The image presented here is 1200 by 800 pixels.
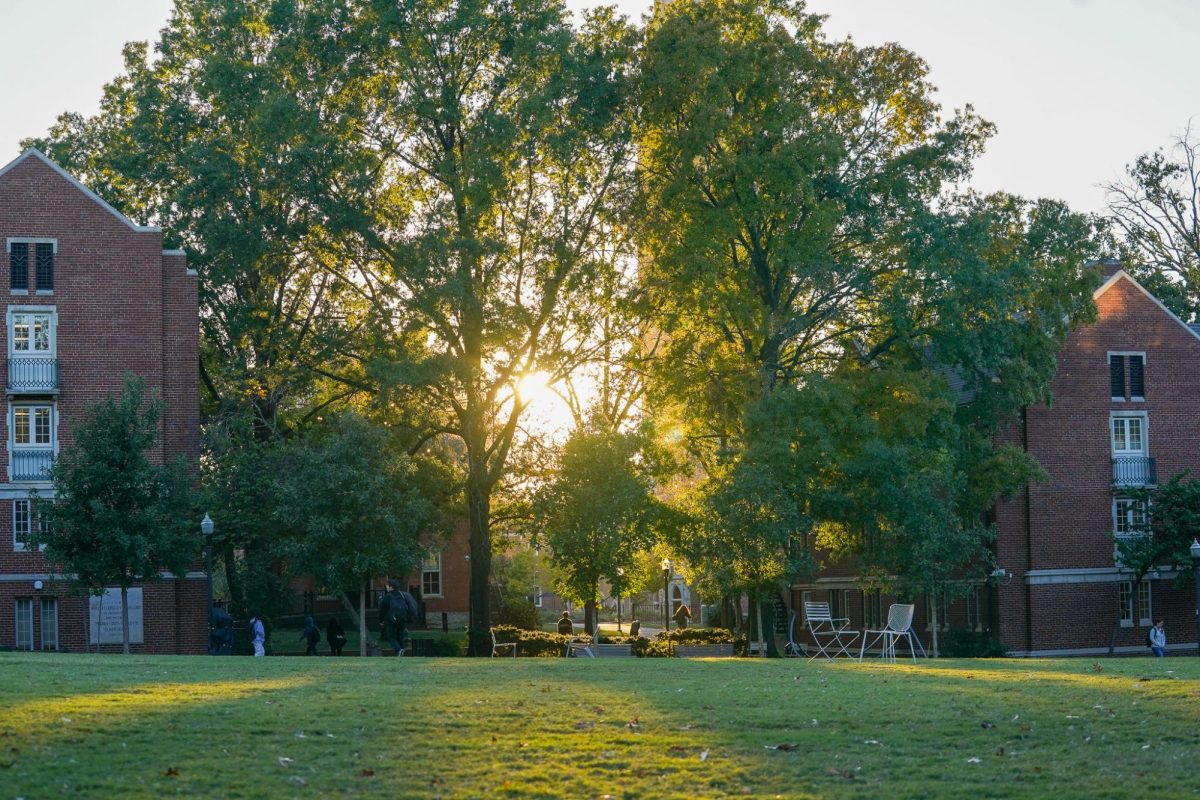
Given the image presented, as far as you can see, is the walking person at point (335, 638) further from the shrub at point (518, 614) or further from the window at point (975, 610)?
Answer: the window at point (975, 610)

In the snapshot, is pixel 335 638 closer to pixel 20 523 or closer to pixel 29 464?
pixel 20 523

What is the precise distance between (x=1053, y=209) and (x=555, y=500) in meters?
18.9

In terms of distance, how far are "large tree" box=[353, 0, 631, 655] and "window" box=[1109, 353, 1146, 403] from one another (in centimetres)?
1987

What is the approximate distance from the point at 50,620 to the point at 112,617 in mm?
1912

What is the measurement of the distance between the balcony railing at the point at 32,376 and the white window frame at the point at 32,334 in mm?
188

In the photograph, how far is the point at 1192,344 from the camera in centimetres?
5562

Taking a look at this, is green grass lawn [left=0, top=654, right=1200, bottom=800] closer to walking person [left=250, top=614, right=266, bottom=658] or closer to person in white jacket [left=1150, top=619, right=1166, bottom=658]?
walking person [left=250, top=614, right=266, bottom=658]

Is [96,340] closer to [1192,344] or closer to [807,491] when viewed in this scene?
[807,491]

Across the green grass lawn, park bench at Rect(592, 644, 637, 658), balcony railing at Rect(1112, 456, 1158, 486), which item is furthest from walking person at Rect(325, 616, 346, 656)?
the green grass lawn

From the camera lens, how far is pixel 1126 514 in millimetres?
54719

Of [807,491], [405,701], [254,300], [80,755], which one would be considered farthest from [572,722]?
[254,300]

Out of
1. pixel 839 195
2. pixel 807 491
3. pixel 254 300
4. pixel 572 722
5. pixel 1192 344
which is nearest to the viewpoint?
pixel 572 722

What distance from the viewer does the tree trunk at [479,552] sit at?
46.9 m

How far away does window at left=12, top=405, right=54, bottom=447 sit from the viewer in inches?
1891
